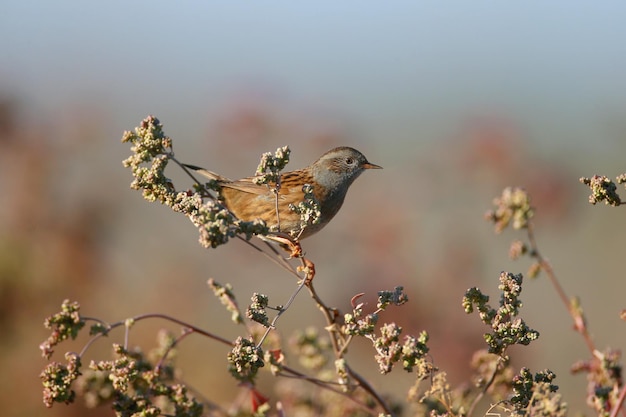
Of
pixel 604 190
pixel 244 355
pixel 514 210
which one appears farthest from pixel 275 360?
pixel 604 190

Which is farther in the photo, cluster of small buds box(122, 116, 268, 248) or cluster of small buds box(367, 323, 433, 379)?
cluster of small buds box(122, 116, 268, 248)

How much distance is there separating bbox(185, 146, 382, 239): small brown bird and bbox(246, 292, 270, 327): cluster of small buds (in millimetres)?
2315

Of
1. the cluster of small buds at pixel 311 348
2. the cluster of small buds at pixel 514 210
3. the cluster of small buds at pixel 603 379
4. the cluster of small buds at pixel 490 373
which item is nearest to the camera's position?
the cluster of small buds at pixel 514 210

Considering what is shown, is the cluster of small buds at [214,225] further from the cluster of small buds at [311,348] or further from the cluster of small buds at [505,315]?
the cluster of small buds at [311,348]

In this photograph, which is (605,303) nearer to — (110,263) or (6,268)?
(110,263)

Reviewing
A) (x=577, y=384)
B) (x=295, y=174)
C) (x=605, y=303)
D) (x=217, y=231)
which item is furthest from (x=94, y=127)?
(x=605, y=303)

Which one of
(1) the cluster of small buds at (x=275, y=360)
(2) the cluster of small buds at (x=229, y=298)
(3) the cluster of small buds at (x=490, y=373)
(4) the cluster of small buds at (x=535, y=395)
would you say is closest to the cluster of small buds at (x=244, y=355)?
(1) the cluster of small buds at (x=275, y=360)

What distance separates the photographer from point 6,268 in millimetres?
5090

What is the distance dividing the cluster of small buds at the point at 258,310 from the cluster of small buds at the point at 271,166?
40 cm

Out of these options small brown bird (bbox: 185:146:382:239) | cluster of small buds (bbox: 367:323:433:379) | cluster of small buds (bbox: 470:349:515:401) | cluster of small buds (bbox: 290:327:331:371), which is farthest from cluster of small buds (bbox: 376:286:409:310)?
small brown bird (bbox: 185:146:382:239)

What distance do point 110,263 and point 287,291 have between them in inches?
246

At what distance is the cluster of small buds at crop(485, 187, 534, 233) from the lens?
2115 mm

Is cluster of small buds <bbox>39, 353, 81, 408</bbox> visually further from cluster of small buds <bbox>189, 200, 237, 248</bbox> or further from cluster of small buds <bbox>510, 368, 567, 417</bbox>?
cluster of small buds <bbox>510, 368, 567, 417</bbox>

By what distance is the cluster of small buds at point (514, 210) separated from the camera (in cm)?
212
